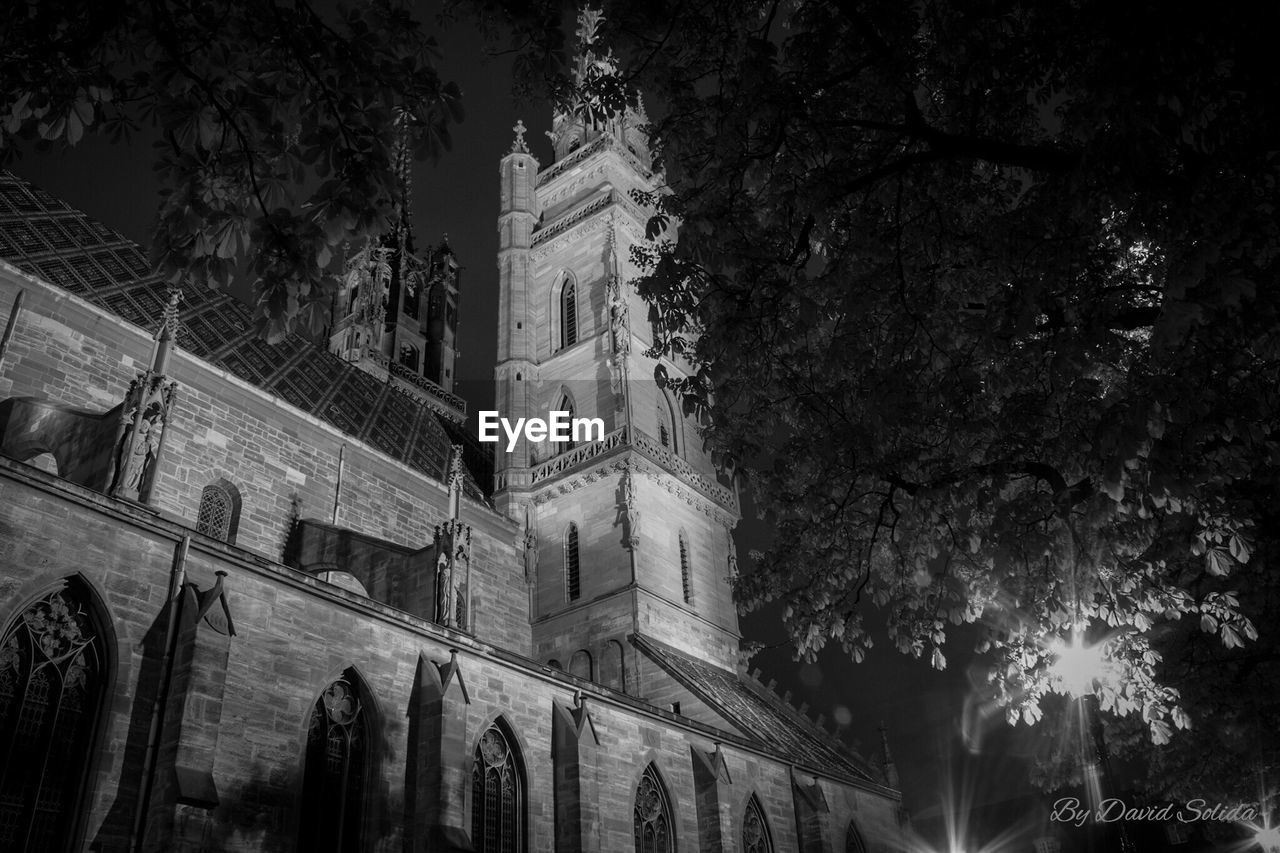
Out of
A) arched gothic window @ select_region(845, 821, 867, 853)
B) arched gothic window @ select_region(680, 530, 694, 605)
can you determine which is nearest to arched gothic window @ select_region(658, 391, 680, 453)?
arched gothic window @ select_region(680, 530, 694, 605)

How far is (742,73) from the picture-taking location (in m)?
7.63

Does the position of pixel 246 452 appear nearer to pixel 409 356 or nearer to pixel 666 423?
pixel 666 423

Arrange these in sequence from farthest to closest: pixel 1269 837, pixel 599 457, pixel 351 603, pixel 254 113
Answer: pixel 599 457 → pixel 1269 837 → pixel 351 603 → pixel 254 113

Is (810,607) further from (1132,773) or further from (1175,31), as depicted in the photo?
(1132,773)

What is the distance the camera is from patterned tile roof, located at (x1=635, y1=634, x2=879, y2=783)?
78.6 feet

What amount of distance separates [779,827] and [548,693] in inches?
327

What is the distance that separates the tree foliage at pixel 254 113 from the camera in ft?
17.1

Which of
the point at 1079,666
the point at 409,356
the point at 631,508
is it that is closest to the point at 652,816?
the point at 1079,666

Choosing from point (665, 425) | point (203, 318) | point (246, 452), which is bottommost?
point (246, 452)

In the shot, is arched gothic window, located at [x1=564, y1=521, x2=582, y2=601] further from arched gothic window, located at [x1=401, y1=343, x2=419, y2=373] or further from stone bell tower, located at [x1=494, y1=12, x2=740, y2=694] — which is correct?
arched gothic window, located at [x1=401, y1=343, x2=419, y2=373]

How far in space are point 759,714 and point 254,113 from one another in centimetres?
2474

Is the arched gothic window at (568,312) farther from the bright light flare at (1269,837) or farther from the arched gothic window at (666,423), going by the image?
the bright light flare at (1269,837)

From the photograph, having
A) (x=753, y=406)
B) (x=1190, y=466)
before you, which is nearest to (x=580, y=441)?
(x=753, y=406)

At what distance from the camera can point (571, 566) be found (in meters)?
30.3
